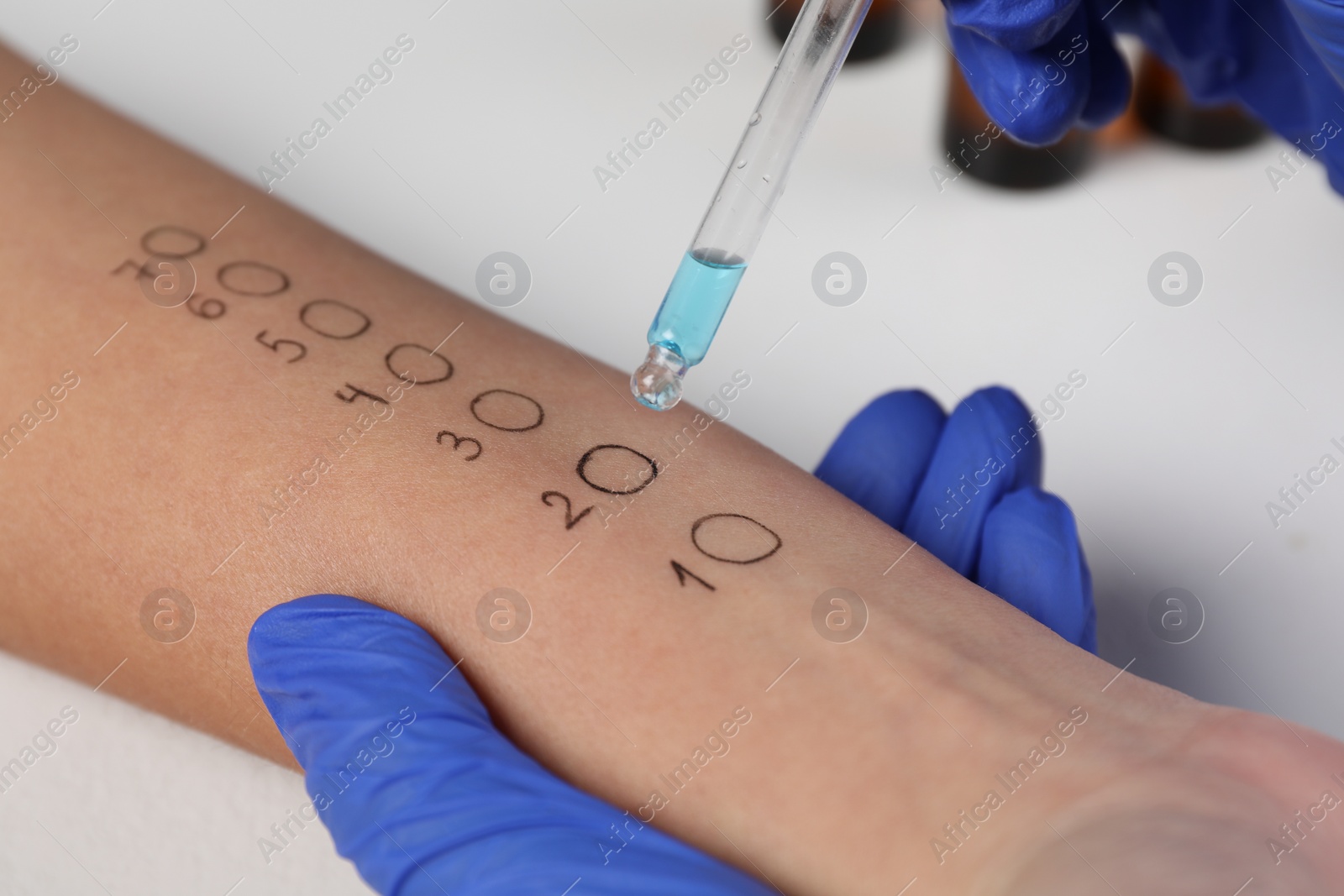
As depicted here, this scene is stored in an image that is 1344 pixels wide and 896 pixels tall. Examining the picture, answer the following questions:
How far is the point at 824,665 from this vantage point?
4.50ft

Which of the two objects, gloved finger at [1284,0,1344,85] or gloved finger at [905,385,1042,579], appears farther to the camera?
gloved finger at [905,385,1042,579]

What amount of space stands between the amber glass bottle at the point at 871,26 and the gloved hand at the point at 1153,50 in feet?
2.26

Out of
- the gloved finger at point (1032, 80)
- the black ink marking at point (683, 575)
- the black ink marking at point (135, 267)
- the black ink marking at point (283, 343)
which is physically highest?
the gloved finger at point (1032, 80)

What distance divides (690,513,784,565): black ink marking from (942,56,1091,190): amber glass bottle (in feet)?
4.42

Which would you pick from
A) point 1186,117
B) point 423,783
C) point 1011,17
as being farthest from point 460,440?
point 1186,117

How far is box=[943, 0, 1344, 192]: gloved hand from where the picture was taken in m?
1.64

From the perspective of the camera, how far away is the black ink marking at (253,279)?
69.6 inches

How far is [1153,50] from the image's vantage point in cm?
228

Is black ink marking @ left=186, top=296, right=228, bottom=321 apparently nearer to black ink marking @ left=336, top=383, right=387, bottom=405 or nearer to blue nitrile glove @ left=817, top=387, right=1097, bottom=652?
black ink marking @ left=336, top=383, right=387, bottom=405

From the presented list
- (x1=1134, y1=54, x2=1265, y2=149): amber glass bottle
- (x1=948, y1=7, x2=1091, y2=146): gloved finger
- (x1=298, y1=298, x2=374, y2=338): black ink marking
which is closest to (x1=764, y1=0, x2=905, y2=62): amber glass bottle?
(x1=1134, y1=54, x2=1265, y2=149): amber glass bottle

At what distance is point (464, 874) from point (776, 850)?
376 millimetres

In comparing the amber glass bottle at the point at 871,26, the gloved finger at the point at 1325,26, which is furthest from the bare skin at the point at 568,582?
the amber glass bottle at the point at 871,26

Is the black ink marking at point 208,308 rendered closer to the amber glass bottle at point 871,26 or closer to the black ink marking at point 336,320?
the black ink marking at point 336,320

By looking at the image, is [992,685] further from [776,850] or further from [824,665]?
[776,850]
